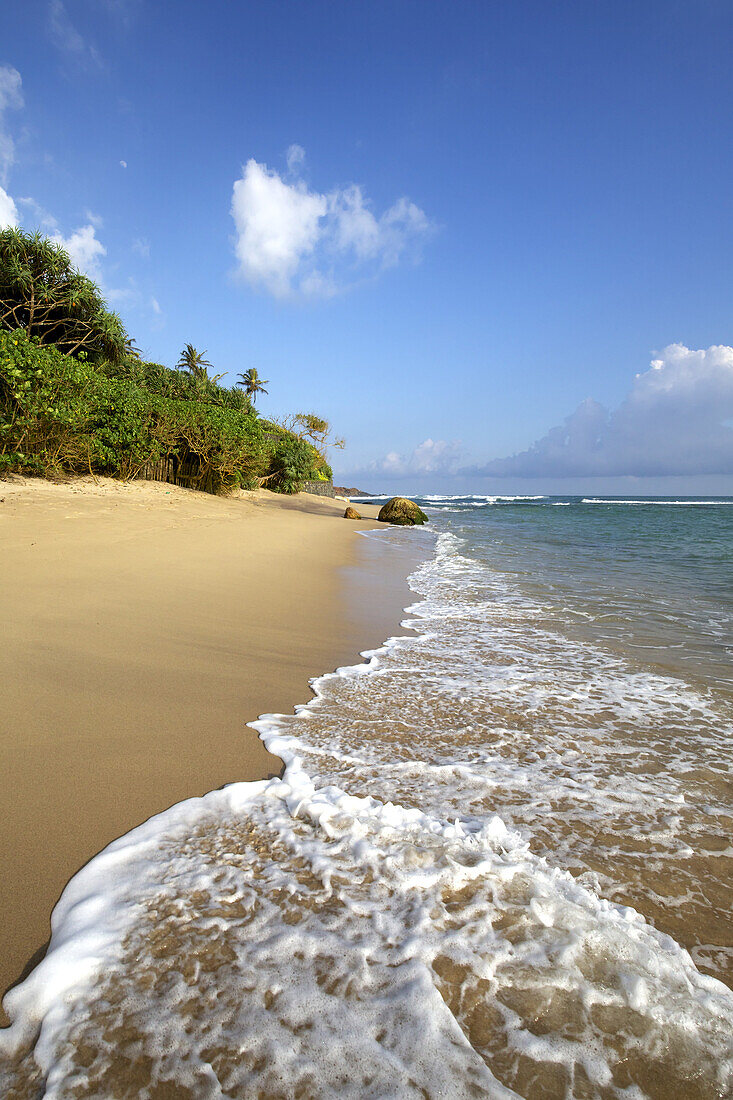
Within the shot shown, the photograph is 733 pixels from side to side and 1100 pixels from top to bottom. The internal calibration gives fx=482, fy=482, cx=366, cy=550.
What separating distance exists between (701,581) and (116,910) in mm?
9674

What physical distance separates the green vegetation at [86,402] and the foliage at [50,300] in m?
0.04

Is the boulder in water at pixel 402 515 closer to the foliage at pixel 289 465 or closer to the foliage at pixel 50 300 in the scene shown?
the foliage at pixel 289 465

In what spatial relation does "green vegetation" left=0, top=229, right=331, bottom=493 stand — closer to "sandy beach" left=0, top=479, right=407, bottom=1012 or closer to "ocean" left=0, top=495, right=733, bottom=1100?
"sandy beach" left=0, top=479, right=407, bottom=1012

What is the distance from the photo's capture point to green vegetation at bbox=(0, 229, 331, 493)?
34.6 feet

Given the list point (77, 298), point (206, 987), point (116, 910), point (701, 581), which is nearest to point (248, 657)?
point (116, 910)

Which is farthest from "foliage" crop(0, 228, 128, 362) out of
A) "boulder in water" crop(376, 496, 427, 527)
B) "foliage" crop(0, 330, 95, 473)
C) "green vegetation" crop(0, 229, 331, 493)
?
"boulder in water" crop(376, 496, 427, 527)

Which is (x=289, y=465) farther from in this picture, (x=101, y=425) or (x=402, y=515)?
(x=101, y=425)

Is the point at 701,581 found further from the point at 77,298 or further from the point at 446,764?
the point at 77,298

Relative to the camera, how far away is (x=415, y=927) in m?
1.47

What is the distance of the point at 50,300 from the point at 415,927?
2263 centimetres

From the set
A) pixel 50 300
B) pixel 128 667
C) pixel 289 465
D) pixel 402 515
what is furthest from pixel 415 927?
pixel 289 465

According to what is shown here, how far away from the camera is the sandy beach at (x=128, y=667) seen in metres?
1.81

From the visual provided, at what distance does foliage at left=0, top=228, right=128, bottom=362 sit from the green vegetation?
0.04 m

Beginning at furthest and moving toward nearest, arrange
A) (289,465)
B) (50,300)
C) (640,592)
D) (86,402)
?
(289,465) → (50,300) → (86,402) → (640,592)
